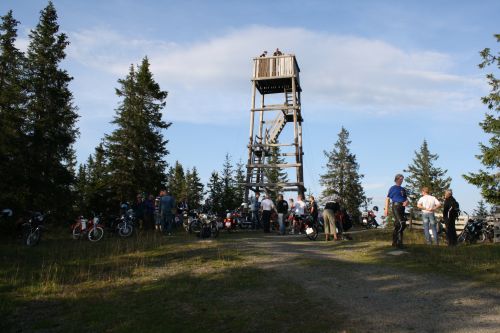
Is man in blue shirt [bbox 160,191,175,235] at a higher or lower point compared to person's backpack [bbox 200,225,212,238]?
higher

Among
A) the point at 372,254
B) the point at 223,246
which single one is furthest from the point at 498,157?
the point at 223,246

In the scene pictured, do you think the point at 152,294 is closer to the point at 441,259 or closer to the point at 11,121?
the point at 441,259

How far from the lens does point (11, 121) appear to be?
2309 centimetres

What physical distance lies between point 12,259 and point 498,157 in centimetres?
2194

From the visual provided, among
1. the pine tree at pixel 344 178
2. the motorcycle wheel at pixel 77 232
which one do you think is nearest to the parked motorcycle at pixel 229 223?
the motorcycle wheel at pixel 77 232

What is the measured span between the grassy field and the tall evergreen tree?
752 inches

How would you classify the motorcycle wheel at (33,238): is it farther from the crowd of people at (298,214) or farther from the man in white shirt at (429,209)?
the man in white shirt at (429,209)

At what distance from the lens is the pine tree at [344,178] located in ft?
181

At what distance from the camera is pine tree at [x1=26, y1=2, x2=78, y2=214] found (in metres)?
24.0

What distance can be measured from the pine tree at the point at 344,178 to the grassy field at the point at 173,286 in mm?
41474

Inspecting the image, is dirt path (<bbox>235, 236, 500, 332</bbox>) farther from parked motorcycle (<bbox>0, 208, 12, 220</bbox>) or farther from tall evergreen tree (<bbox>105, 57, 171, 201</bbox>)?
tall evergreen tree (<bbox>105, 57, 171, 201</bbox>)

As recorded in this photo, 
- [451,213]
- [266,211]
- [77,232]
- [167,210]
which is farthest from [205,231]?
[451,213]

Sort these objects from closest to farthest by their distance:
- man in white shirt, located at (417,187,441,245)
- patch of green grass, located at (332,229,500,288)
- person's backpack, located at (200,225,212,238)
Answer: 1. patch of green grass, located at (332,229,500,288)
2. man in white shirt, located at (417,187,441,245)
3. person's backpack, located at (200,225,212,238)

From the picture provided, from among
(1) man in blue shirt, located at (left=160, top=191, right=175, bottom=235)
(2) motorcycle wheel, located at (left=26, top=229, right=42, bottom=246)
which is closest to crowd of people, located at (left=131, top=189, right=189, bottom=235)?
(1) man in blue shirt, located at (left=160, top=191, right=175, bottom=235)
